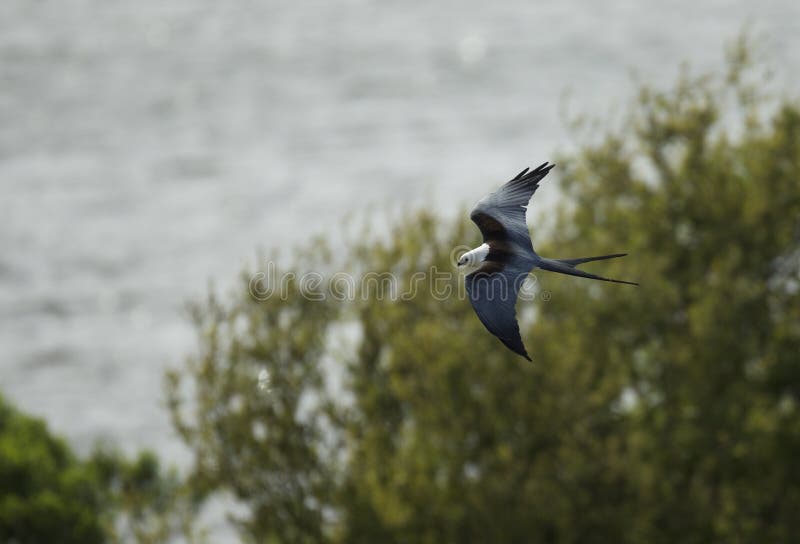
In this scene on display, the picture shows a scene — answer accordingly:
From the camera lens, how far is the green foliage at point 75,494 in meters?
29.5

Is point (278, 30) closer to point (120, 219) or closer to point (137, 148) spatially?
point (137, 148)

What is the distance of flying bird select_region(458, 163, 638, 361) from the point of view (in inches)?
315

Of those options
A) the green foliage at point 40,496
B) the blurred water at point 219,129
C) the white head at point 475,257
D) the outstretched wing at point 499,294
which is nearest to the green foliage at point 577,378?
the green foliage at point 40,496

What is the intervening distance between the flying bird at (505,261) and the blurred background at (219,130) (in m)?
67.6

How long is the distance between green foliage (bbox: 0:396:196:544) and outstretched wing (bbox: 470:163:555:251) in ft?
66.7

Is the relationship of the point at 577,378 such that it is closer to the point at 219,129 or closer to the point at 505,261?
the point at 505,261

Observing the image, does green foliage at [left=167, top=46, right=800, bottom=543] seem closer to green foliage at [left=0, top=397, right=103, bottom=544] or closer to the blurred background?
green foliage at [left=0, top=397, right=103, bottom=544]

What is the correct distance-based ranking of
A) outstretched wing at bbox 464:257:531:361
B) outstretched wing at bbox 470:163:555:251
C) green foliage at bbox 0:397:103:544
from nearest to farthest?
1. outstretched wing at bbox 464:257:531:361
2. outstretched wing at bbox 470:163:555:251
3. green foliage at bbox 0:397:103:544

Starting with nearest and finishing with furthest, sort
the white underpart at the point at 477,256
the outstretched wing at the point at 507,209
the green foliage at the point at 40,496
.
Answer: the white underpart at the point at 477,256 → the outstretched wing at the point at 507,209 → the green foliage at the point at 40,496

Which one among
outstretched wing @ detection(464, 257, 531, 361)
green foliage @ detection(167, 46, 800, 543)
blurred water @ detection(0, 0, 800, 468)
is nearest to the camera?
outstretched wing @ detection(464, 257, 531, 361)

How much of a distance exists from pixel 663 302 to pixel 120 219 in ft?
316

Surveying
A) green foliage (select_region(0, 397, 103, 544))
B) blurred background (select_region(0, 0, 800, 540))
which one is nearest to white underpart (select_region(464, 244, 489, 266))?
green foliage (select_region(0, 397, 103, 544))

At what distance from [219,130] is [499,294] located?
13201 centimetres

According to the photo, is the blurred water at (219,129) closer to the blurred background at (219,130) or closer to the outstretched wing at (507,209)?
the blurred background at (219,130)
